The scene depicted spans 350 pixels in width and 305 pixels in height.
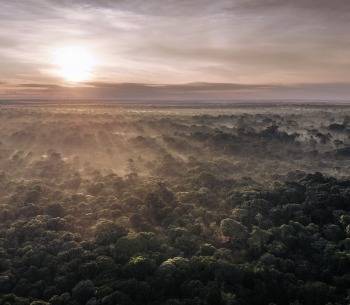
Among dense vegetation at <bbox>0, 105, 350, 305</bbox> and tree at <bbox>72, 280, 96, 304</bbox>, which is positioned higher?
dense vegetation at <bbox>0, 105, 350, 305</bbox>

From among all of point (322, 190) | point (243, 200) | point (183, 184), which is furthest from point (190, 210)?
point (322, 190)

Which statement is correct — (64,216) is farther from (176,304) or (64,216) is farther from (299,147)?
(299,147)

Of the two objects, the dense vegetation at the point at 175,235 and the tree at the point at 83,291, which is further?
the dense vegetation at the point at 175,235

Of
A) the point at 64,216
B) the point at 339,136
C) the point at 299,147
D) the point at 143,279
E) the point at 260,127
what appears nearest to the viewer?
the point at 143,279

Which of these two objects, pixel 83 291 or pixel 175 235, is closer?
pixel 83 291

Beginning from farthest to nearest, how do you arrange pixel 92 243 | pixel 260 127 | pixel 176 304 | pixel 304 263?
1. pixel 260 127
2. pixel 92 243
3. pixel 304 263
4. pixel 176 304

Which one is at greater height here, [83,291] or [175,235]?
[175,235]

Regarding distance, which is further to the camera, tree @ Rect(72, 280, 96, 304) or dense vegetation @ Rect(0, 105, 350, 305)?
dense vegetation @ Rect(0, 105, 350, 305)

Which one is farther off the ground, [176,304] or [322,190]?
[322,190]

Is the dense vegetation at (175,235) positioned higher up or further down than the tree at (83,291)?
higher up

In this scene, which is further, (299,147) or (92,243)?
(299,147)
